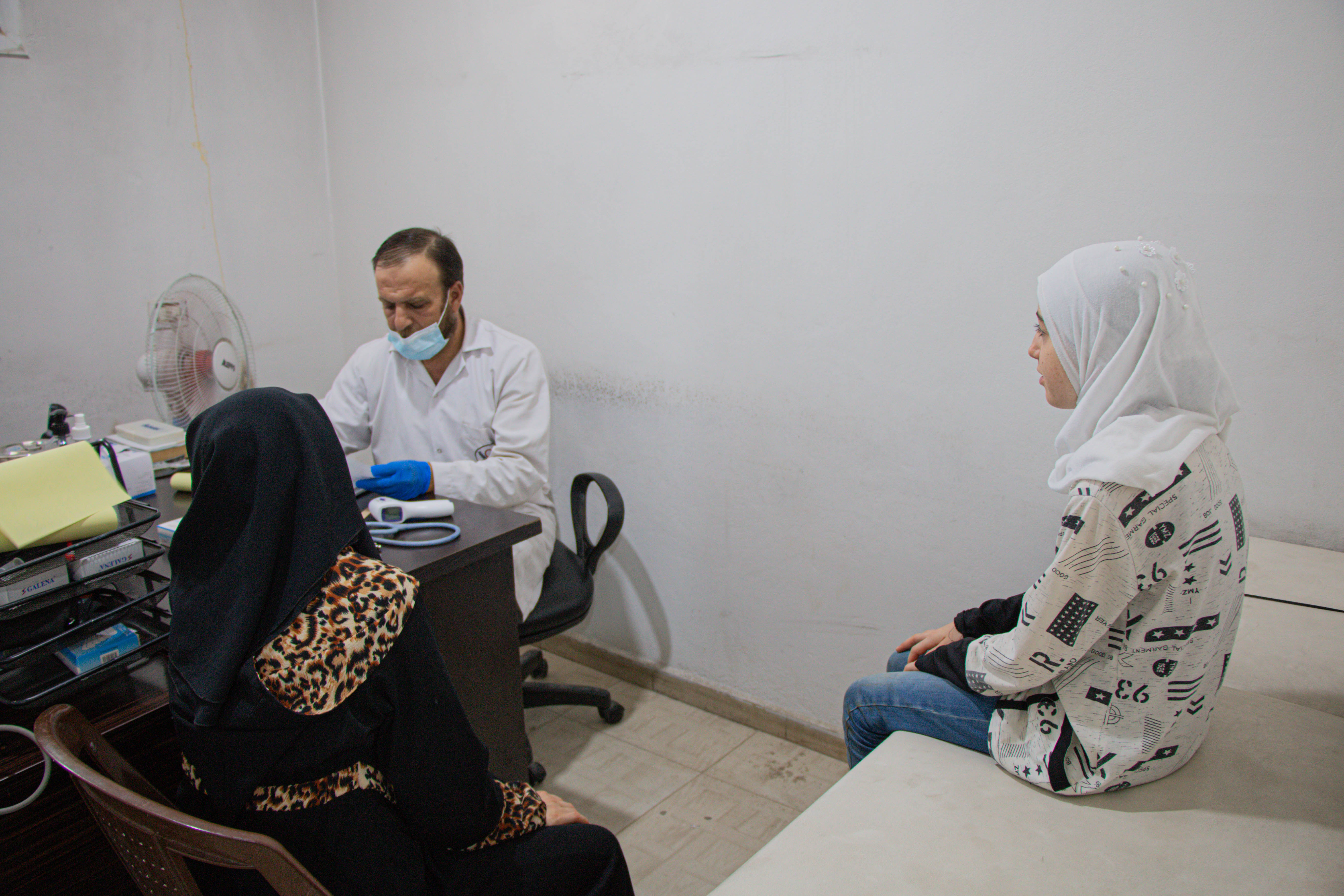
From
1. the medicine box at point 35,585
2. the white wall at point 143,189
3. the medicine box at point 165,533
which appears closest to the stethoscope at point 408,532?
the medicine box at point 165,533

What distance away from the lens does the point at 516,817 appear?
1.04 metres

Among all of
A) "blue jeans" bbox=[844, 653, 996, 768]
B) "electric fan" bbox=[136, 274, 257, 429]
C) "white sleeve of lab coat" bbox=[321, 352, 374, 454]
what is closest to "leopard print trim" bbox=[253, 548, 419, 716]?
"blue jeans" bbox=[844, 653, 996, 768]

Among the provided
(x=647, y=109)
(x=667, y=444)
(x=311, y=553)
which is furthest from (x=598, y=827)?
(x=647, y=109)

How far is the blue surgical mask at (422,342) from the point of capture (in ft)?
6.56

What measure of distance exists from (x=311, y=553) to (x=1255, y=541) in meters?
1.64

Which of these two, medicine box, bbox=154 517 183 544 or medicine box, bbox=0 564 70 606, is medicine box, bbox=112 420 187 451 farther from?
medicine box, bbox=0 564 70 606

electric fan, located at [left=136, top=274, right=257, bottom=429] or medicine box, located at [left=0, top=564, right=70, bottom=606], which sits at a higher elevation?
electric fan, located at [left=136, top=274, right=257, bottom=429]

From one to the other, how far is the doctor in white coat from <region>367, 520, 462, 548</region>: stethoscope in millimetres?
293

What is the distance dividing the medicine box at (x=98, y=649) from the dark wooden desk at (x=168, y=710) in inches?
1.5

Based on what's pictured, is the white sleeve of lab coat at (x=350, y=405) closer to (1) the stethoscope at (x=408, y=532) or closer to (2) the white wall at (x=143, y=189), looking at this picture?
(2) the white wall at (x=143, y=189)

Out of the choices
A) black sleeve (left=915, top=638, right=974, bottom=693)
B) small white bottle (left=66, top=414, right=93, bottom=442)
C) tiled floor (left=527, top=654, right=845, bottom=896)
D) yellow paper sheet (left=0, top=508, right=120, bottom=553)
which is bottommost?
tiled floor (left=527, top=654, right=845, bottom=896)

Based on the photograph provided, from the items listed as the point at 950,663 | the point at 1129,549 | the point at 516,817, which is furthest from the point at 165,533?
the point at 1129,549

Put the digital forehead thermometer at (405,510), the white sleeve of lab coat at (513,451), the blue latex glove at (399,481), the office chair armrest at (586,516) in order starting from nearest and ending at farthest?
the digital forehead thermometer at (405,510), the blue latex glove at (399,481), the white sleeve of lab coat at (513,451), the office chair armrest at (586,516)

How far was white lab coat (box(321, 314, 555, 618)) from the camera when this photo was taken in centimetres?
201
